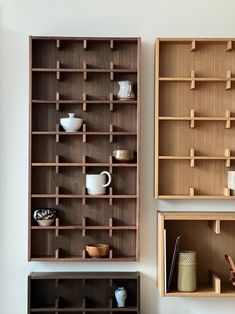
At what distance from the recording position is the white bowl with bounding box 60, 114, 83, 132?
87.7 inches

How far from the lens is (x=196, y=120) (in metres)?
2.29

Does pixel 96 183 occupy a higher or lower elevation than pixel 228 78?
lower

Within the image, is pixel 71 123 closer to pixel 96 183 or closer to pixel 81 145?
pixel 81 145

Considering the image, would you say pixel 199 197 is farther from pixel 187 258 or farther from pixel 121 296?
pixel 121 296

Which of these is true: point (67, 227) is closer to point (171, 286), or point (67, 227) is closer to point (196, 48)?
point (171, 286)

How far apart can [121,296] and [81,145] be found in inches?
26.7

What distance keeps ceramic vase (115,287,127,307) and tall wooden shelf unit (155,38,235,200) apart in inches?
17.8

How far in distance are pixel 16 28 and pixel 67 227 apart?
0.91m

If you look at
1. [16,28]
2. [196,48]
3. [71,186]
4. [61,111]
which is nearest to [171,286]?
[71,186]

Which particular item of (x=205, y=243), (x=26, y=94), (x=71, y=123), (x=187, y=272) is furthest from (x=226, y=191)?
(x=26, y=94)

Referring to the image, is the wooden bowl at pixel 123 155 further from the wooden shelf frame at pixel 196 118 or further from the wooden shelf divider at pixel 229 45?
the wooden shelf divider at pixel 229 45

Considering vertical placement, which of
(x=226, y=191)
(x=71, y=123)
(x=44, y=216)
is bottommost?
(x=44, y=216)

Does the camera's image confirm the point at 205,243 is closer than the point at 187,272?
No

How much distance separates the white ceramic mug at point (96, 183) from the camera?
2.24 metres
